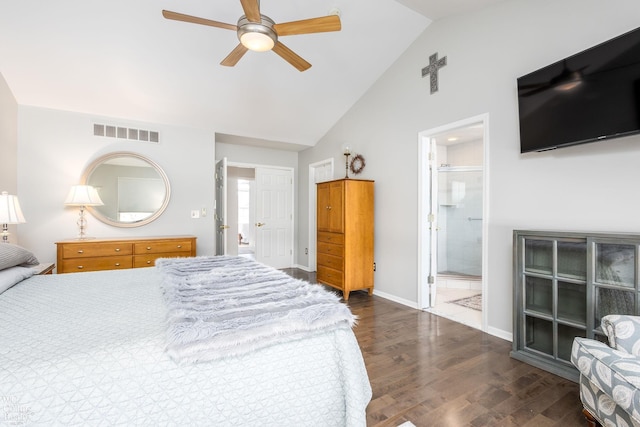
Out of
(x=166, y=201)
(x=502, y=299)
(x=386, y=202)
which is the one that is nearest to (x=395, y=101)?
(x=386, y=202)

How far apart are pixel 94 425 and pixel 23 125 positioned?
4288mm

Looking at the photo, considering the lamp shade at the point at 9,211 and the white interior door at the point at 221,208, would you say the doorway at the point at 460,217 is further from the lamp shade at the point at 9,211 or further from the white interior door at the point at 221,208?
the lamp shade at the point at 9,211

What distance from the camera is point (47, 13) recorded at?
2.70m

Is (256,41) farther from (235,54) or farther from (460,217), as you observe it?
(460,217)

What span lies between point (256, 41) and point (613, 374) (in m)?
2.73

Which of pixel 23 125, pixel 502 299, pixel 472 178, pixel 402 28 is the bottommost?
pixel 502 299

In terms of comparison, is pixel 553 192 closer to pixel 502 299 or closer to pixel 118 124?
pixel 502 299

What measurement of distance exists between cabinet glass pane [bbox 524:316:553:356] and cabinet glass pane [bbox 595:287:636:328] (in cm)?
38

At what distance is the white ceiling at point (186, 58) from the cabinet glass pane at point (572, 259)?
92.3 inches

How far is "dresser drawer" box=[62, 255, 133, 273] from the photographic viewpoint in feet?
10.9

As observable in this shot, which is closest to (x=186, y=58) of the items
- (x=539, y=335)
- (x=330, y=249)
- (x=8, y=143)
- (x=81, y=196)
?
(x=81, y=196)

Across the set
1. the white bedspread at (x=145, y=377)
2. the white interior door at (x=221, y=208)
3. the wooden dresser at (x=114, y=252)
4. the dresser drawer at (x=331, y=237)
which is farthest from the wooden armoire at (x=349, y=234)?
the white bedspread at (x=145, y=377)

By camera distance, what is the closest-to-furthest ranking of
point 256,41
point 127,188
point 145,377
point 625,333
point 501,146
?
point 145,377, point 625,333, point 256,41, point 501,146, point 127,188

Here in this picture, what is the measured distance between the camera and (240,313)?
4.05ft
